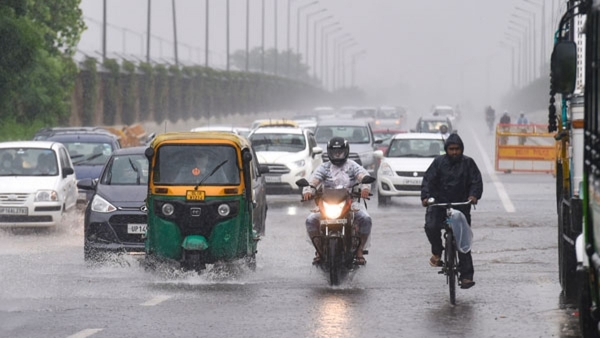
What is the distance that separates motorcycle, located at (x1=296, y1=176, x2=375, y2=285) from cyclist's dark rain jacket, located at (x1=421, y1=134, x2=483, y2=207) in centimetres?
101

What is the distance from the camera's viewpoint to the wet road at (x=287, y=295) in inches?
499

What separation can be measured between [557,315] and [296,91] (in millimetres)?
141644

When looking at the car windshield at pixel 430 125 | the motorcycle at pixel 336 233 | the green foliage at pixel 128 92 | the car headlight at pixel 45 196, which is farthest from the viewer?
the green foliage at pixel 128 92

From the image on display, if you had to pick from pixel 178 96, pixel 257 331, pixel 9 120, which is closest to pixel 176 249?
pixel 257 331

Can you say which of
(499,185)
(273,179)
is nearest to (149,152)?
(273,179)

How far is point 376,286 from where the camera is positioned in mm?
16172

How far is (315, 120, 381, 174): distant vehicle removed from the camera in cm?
3894

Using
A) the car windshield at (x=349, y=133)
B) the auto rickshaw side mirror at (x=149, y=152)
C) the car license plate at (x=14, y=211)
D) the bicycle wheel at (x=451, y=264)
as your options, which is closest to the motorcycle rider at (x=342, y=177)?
the auto rickshaw side mirror at (x=149, y=152)

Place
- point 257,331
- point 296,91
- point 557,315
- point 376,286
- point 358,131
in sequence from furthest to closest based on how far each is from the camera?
point 296,91
point 358,131
point 376,286
point 557,315
point 257,331

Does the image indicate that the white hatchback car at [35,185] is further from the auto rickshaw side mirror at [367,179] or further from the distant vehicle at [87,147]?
the auto rickshaw side mirror at [367,179]

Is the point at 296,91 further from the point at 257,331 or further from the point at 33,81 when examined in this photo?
the point at 257,331

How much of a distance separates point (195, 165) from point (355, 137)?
23199mm

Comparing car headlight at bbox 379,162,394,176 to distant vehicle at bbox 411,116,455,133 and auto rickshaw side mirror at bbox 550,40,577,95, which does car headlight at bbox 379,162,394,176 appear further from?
→ distant vehicle at bbox 411,116,455,133

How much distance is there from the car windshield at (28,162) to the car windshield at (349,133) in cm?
1491
